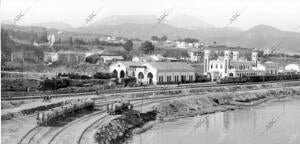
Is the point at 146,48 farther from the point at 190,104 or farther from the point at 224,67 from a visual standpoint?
the point at 190,104

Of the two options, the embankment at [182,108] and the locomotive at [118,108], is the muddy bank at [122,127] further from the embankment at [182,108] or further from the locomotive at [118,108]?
the locomotive at [118,108]

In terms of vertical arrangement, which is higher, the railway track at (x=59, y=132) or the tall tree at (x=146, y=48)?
the tall tree at (x=146, y=48)

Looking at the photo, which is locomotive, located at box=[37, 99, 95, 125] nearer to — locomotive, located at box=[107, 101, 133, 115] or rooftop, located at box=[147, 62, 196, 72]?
locomotive, located at box=[107, 101, 133, 115]

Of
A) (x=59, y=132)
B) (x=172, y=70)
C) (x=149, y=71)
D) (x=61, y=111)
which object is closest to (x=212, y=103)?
(x=149, y=71)

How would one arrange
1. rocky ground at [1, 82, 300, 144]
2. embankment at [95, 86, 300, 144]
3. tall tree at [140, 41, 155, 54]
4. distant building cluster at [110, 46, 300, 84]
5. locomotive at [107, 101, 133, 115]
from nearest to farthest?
rocky ground at [1, 82, 300, 144] < embankment at [95, 86, 300, 144] < locomotive at [107, 101, 133, 115] < distant building cluster at [110, 46, 300, 84] < tall tree at [140, 41, 155, 54]

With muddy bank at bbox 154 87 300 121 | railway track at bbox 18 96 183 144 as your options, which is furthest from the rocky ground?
railway track at bbox 18 96 183 144

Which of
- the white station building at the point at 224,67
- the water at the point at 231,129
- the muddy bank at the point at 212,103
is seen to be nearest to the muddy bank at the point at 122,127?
the water at the point at 231,129
